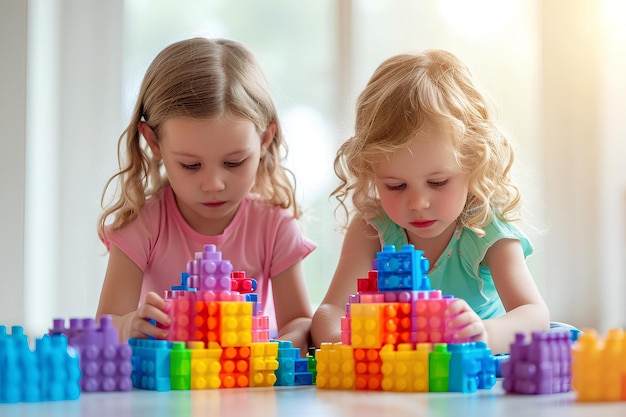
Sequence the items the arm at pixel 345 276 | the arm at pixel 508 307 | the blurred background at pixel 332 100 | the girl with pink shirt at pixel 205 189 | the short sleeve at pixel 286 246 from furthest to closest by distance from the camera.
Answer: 1. the blurred background at pixel 332 100
2. the short sleeve at pixel 286 246
3. the girl with pink shirt at pixel 205 189
4. the arm at pixel 345 276
5. the arm at pixel 508 307

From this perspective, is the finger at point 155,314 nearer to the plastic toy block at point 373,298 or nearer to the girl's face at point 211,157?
the plastic toy block at point 373,298

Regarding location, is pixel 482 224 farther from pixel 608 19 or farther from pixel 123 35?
pixel 123 35

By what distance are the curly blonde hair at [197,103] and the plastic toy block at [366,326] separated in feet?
2.27

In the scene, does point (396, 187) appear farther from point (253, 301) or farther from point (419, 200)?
point (253, 301)

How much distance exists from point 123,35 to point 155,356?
2838mm

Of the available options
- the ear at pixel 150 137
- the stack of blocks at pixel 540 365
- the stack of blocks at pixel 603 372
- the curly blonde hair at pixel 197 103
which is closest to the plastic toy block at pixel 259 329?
the stack of blocks at pixel 540 365

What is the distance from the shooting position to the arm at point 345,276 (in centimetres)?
164

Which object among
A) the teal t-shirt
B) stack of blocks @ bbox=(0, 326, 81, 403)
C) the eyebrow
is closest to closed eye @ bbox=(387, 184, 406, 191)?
the teal t-shirt

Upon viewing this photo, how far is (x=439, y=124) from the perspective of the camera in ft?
5.14

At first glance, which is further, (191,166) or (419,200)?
(191,166)

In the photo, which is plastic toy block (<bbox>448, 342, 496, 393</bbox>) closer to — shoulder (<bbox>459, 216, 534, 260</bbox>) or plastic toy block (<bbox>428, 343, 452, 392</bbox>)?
plastic toy block (<bbox>428, 343, 452, 392</bbox>)

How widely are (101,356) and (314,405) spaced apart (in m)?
0.34

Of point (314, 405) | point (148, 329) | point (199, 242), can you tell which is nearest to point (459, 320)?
point (314, 405)

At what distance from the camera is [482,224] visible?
170 cm
